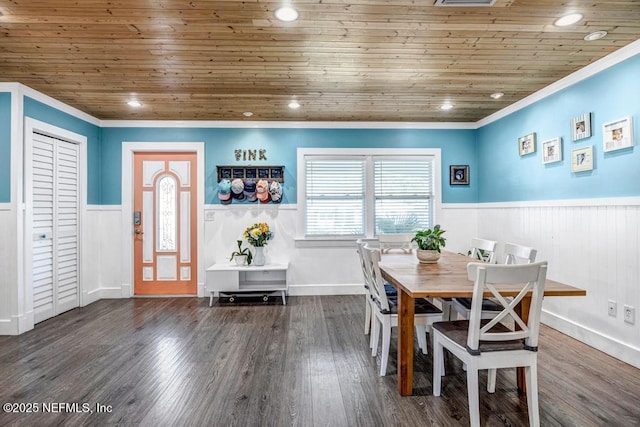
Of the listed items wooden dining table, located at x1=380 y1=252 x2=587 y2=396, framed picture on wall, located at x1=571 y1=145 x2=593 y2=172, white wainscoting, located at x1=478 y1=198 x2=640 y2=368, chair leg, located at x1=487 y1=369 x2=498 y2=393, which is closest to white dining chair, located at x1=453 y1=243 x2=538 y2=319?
wooden dining table, located at x1=380 y1=252 x2=587 y2=396

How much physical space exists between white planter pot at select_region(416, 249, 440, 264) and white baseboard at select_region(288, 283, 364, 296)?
211cm

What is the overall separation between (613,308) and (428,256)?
5.34 feet

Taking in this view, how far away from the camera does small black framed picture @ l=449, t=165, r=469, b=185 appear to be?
4992 mm

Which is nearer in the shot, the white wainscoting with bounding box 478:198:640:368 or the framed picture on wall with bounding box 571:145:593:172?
the white wainscoting with bounding box 478:198:640:368

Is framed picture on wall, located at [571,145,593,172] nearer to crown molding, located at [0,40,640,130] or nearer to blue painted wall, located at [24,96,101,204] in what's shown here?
crown molding, located at [0,40,640,130]

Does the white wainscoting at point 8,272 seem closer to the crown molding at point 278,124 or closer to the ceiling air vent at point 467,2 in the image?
the crown molding at point 278,124

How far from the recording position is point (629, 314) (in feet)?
8.79

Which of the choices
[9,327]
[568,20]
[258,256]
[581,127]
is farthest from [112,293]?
[581,127]

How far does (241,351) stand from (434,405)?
1.65 metres

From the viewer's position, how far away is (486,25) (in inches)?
→ 93.9

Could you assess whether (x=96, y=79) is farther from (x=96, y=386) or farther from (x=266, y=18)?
(x=96, y=386)

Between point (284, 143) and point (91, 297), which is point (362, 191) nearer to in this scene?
point (284, 143)

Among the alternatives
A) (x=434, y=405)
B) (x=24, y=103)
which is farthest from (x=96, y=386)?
(x=24, y=103)

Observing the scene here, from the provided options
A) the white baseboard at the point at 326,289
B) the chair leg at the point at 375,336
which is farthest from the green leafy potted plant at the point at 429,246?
the white baseboard at the point at 326,289
